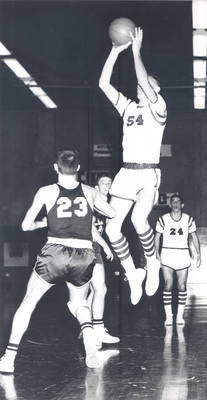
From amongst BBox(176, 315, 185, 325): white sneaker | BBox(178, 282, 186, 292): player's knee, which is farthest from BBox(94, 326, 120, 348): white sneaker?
BBox(178, 282, 186, 292): player's knee

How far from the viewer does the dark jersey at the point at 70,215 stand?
16.3 feet

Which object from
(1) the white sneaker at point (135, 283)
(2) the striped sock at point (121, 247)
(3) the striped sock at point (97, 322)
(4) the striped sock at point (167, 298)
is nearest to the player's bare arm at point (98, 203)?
(2) the striped sock at point (121, 247)

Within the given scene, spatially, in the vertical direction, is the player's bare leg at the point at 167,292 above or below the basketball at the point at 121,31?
below

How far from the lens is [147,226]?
5.61 metres

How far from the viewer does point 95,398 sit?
14.6 feet

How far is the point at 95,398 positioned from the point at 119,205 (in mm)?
1693

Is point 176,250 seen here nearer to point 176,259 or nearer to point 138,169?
point 176,259

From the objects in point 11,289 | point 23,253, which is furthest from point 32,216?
point 23,253

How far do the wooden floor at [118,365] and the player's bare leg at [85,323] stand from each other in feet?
0.40

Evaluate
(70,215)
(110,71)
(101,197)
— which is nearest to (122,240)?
(101,197)

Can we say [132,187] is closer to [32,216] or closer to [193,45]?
[32,216]

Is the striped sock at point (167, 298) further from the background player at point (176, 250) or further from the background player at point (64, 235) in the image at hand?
the background player at point (64, 235)

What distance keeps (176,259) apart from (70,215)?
11.0 ft

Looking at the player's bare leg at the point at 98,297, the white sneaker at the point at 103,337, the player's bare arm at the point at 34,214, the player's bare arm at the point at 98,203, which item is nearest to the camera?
the player's bare arm at the point at 34,214
